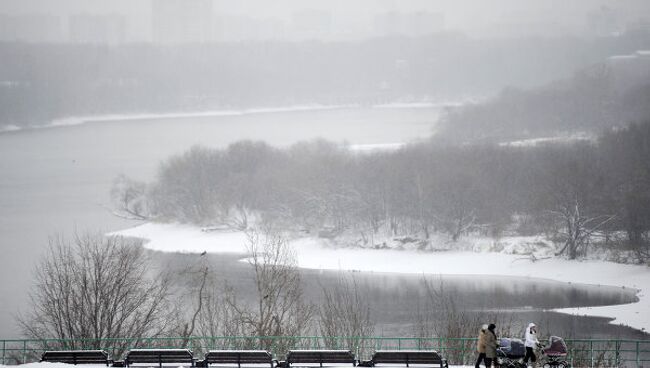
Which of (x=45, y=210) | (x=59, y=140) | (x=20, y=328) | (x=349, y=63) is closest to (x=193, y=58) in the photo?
(x=349, y=63)

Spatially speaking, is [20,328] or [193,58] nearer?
[20,328]

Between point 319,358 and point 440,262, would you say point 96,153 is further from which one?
point 319,358

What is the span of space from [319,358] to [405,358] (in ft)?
3.48

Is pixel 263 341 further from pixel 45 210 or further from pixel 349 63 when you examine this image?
pixel 349 63

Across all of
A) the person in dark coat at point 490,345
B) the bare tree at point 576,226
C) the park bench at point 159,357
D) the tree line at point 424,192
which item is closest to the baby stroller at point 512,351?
the person in dark coat at point 490,345

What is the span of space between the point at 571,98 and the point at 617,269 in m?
47.6

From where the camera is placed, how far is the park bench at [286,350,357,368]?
11750 mm

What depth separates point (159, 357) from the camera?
463 inches

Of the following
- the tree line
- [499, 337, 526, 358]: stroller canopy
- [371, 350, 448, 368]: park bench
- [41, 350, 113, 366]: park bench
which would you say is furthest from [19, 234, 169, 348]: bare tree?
the tree line

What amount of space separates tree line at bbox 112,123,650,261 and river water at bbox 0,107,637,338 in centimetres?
424

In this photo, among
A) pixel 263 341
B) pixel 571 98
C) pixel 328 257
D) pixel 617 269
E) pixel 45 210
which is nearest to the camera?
pixel 263 341

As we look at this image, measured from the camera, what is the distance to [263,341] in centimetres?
1591

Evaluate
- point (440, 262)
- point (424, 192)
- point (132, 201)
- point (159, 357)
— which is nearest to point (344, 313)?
A: point (159, 357)

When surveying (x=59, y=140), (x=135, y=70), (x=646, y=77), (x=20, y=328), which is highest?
(x=135, y=70)
